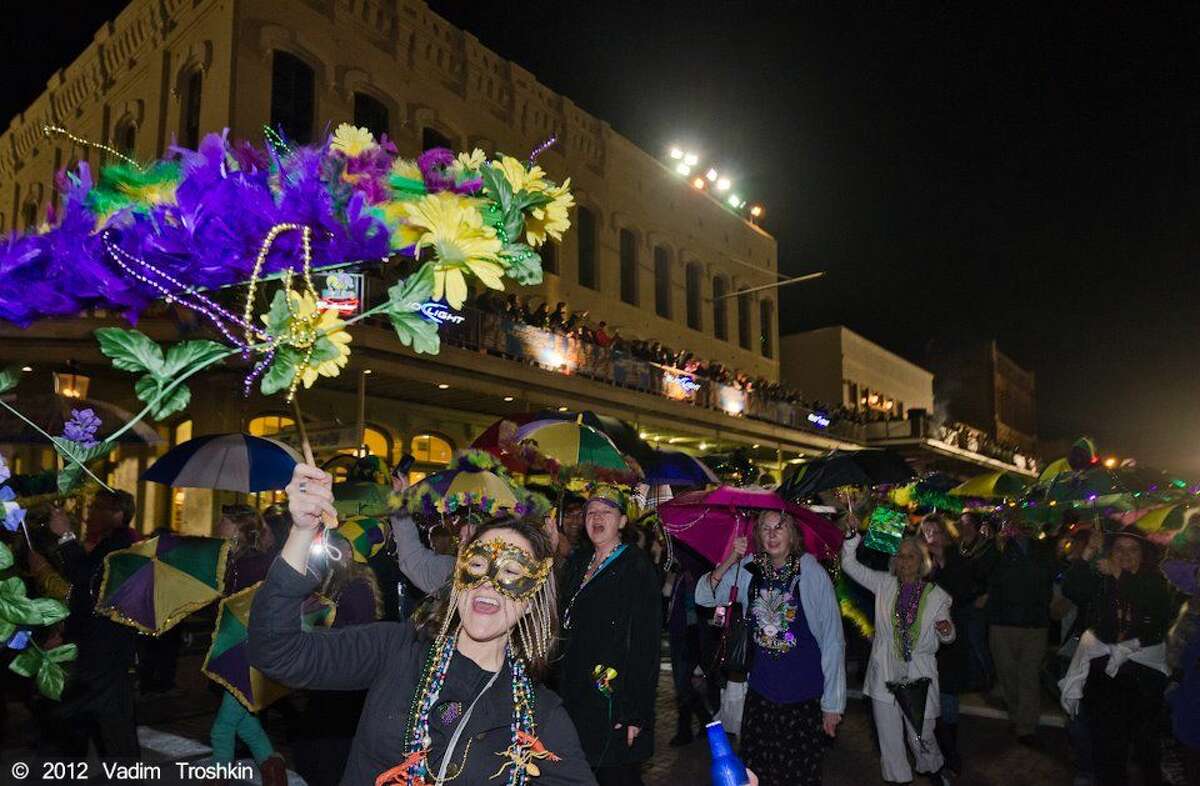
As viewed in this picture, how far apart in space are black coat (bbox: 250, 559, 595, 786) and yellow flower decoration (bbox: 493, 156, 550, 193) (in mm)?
1225

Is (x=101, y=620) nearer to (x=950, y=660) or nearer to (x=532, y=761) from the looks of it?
(x=532, y=761)

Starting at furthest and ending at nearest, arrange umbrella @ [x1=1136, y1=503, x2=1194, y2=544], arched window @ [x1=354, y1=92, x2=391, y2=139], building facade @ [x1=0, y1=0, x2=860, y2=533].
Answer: arched window @ [x1=354, y1=92, x2=391, y2=139]
building facade @ [x1=0, y1=0, x2=860, y2=533]
umbrella @ [x1=1136, y1=503, x2=1194, y2=544]

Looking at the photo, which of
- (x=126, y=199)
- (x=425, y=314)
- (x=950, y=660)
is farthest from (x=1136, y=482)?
(x=126, y=199)

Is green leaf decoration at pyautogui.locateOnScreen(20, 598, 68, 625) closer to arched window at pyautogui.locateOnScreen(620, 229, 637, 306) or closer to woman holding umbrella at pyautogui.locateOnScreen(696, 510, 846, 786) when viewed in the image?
woman holding umbrella at pyautogui.locateOnScreen(696, 510, 846, 786)

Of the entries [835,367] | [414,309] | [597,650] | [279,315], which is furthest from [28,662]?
[835,367]

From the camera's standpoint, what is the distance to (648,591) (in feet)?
15.2

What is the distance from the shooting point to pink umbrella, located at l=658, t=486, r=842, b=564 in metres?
5.75

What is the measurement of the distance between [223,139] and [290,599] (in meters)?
1.20

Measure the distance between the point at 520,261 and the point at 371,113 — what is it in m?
17.8

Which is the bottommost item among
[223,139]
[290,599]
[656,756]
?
[656,756]

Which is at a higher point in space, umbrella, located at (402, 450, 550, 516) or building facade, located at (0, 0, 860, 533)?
building facade, located at (0, 0, 860, 533)

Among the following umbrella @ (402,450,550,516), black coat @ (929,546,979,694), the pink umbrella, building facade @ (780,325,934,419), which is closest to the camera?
umbrella @ (402,450,550,516)

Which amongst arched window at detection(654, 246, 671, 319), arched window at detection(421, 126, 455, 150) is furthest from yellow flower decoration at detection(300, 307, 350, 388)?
arched window at detection(654, 246, 671, 319)

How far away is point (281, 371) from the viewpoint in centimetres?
218
